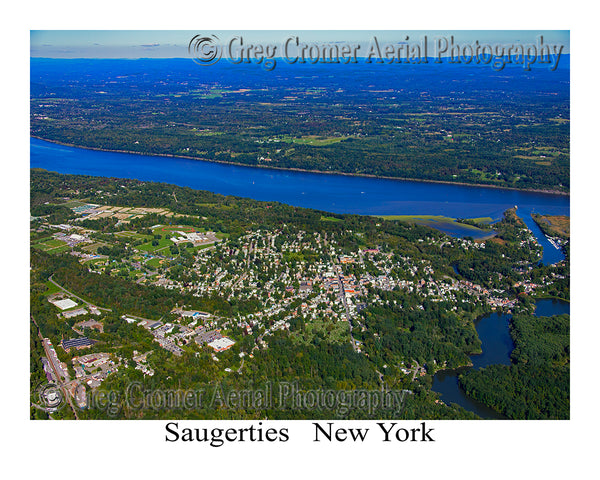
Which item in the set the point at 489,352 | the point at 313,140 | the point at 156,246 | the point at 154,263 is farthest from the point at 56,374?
the point at 313,140

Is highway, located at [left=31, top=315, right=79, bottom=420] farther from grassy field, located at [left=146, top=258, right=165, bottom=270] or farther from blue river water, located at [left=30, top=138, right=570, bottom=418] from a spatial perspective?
blue river water, located at [left=30, top=138, right=570, bottom=418]

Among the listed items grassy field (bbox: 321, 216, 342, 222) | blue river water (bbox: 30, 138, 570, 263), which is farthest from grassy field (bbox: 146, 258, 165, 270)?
blue river water (bbox: 30, 138, 570, 263)

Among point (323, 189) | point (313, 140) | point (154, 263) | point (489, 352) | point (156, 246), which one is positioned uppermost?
point (313, 140)

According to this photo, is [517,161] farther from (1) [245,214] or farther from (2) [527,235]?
(1) [245,214]

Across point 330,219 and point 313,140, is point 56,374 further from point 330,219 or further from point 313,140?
point 313,140

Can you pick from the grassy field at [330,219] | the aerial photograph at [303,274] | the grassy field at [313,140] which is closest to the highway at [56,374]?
the aerial photograph at [303,274]

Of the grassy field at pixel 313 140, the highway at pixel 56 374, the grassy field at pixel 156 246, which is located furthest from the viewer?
the grassy field at pixel 313 140

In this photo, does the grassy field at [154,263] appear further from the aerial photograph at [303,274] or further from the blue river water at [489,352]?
the blue river water at [489,352]
